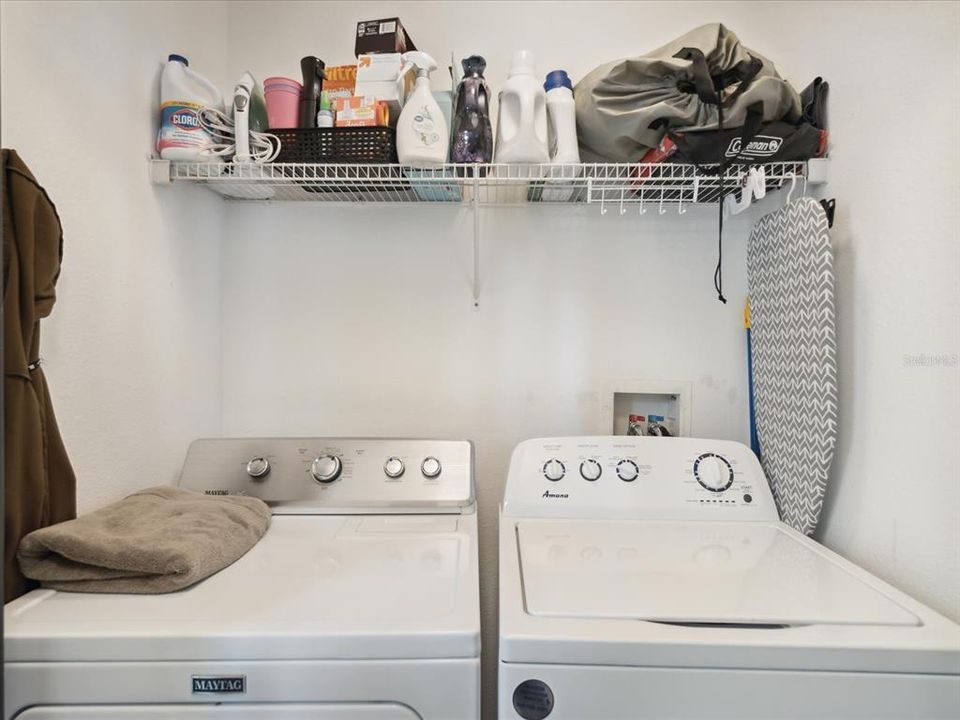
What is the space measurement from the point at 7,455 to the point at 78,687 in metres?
0.37

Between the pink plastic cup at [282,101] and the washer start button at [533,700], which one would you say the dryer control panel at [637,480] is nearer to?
the washer start button at [533,700]

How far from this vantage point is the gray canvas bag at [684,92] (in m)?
1.33

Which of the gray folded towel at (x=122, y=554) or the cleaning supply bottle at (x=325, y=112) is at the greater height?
the cleaning supply bottle at (x=325, y=112)

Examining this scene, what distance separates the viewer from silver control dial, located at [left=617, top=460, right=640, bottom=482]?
1.42m

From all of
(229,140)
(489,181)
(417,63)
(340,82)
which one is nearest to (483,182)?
(489,181)

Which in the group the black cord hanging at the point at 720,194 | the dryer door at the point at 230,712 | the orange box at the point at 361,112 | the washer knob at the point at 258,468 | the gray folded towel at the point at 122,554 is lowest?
the dryer door at the point at 230,712

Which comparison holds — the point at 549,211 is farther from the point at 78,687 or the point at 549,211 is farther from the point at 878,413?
the point at 78,687

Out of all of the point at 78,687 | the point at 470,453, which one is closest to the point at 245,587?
the point at 78,687

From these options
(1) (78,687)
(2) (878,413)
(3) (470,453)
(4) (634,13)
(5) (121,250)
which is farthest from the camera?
(4) (634,13)

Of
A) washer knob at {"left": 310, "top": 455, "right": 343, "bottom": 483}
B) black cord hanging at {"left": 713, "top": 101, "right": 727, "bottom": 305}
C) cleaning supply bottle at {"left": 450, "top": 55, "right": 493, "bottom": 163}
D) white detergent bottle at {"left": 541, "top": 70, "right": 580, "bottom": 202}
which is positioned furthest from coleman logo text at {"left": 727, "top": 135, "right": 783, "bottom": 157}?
washer knob at {"left": 310, "top": 455, "right": 343, "bottom": 483}

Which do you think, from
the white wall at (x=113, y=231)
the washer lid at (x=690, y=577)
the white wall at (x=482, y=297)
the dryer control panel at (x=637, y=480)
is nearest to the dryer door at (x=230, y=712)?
the washer lid at (x=690, y=577)

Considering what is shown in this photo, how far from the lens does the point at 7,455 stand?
3.06ft

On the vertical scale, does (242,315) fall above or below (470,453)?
above

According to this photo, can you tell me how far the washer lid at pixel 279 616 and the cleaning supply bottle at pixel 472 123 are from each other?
93 centimetres
